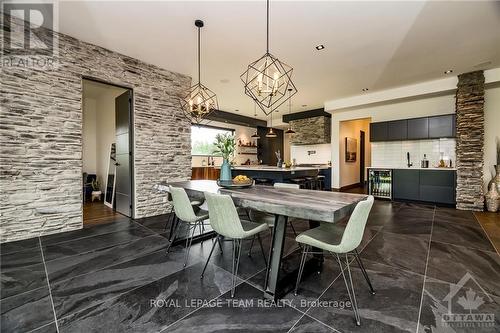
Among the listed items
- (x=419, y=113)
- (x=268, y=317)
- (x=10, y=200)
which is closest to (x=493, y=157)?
(x=419, y=113)

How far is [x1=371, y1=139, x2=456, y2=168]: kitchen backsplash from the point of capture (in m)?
5.59

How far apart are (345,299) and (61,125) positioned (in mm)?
4319

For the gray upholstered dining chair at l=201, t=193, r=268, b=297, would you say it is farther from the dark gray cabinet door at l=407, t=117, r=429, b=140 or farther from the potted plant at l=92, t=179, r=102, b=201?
the dark gray cabinet door at l=407, t=117, r=429, b=140

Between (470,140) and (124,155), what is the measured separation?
23.9 feet

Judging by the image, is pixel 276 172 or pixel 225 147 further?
pixel 276 172

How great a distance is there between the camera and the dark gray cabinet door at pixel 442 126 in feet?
17.1

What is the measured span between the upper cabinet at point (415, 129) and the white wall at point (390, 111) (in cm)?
42

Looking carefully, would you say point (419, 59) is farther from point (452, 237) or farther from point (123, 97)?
point (123, 97)

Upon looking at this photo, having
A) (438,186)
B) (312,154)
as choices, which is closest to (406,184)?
(438,186)

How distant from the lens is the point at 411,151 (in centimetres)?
606

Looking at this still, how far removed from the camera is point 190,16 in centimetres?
293

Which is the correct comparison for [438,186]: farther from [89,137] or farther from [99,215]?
[89,137]

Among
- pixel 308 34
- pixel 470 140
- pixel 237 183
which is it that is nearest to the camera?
pixel 237 183

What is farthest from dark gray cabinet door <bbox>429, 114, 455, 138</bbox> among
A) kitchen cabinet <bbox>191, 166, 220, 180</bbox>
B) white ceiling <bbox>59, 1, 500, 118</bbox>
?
kitchen cabinet <bbox>191, 166, 220, 180</bbox>
